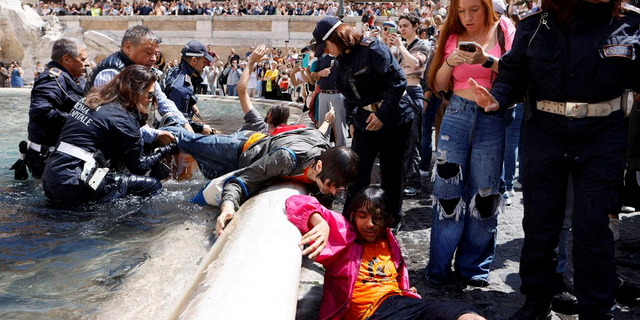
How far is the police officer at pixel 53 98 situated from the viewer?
18.0 ft

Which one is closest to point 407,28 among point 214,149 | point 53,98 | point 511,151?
point 511,151

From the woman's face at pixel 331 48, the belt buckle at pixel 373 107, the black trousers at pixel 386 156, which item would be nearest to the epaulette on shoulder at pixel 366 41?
the woman's face at pixel 331 48

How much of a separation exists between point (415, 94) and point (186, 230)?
8.84 ft

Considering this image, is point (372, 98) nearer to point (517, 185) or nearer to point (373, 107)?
point (373, 107)

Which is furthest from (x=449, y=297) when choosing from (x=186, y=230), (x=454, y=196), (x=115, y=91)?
(x=115, y=91)

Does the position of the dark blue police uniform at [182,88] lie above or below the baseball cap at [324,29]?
below

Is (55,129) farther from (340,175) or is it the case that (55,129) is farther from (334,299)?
(334,299)

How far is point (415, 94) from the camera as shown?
19.3 ft

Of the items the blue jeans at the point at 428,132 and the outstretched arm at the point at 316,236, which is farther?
the blue jeans at the point at 428,132

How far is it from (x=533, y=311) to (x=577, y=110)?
1013 mm

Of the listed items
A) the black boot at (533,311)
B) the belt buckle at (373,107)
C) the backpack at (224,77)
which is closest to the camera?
the black boot at (533,311)

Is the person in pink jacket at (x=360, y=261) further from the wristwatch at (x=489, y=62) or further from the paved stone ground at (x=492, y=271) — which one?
the wristwatch at (x=489, y=62)

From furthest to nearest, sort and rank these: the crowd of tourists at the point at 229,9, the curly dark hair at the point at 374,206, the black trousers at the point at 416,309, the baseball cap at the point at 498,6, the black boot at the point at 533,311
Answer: the crowd of tourists at the point at 229,9, the baseball cap at the point at 498,6, the curly dark hair at the point at 374,206, the black boot at the point at 533,311, the black trousers at the point at 416,309

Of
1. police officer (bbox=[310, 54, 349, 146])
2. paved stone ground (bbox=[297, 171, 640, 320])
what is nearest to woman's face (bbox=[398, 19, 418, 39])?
police officer (bbox=[310, 54, 349, 146])
